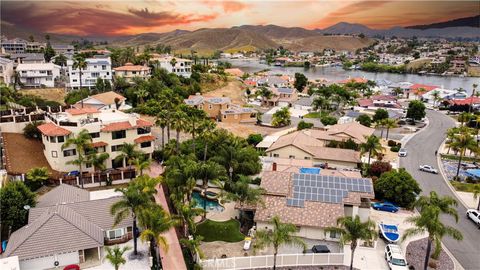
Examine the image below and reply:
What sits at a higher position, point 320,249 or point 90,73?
point 90,73

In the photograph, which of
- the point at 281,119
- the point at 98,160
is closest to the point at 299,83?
the point at 281,119

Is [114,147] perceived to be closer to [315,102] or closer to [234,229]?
[234,229]

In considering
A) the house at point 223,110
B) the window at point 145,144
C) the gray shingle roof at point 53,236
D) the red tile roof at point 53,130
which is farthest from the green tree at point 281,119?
the gray shingle roof at point 53,236

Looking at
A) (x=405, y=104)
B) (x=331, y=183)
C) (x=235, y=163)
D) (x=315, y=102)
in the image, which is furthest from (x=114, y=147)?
(x=405, y=104)

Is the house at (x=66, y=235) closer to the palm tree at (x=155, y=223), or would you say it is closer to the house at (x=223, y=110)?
the palm tree at (x=155, y=223)

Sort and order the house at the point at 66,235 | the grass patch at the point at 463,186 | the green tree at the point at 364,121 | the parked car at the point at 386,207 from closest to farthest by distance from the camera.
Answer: the house at the point at 66,235 < the parked car at the point at 386,207 < the grass patch at the point at 463,186 < the green tree at the point at 364,121

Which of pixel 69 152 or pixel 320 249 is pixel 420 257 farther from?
pixel 69 152

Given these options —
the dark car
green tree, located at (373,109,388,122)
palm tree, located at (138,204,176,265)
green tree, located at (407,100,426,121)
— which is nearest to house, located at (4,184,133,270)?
palm tree, located at (138,204,176,265)
